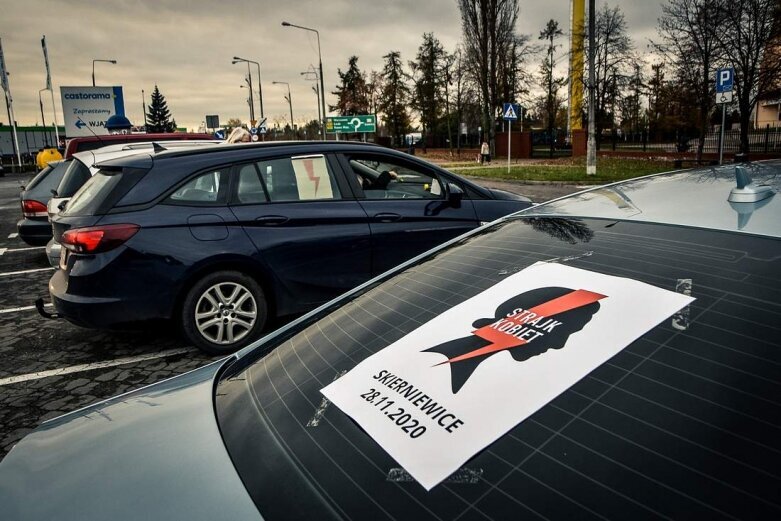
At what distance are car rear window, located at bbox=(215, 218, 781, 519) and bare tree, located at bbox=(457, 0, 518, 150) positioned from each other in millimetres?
38708

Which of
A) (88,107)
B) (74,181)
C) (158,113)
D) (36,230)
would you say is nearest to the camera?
(74,181)

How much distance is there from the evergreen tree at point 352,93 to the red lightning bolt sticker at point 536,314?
70.2 meters

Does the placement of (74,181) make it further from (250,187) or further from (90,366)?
(250,187)

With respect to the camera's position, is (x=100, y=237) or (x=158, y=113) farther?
(x=158, y=113)

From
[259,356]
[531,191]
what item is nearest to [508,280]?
[259,356]

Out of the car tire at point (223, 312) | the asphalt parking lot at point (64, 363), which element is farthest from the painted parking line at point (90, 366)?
the car tire at point (223, 312)

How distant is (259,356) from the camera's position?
5.98ft

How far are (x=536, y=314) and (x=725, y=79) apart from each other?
1605 cm

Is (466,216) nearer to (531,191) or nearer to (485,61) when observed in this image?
(531,191)

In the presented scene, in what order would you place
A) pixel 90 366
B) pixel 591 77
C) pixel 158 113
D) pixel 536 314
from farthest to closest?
pixel 158 113, pixel 591 77, pixel 90 366, pixel 536 314

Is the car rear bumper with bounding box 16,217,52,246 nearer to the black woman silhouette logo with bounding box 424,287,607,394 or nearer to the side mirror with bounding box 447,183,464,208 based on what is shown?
the side mirror with bounding box 447,183,464,208

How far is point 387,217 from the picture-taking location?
16.3 feet

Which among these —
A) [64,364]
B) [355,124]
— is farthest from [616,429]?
[355,124]

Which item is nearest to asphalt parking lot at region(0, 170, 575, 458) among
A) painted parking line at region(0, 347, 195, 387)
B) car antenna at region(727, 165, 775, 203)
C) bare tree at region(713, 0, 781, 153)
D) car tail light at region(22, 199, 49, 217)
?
painted parking line at region(0, 347, 195, 387)
